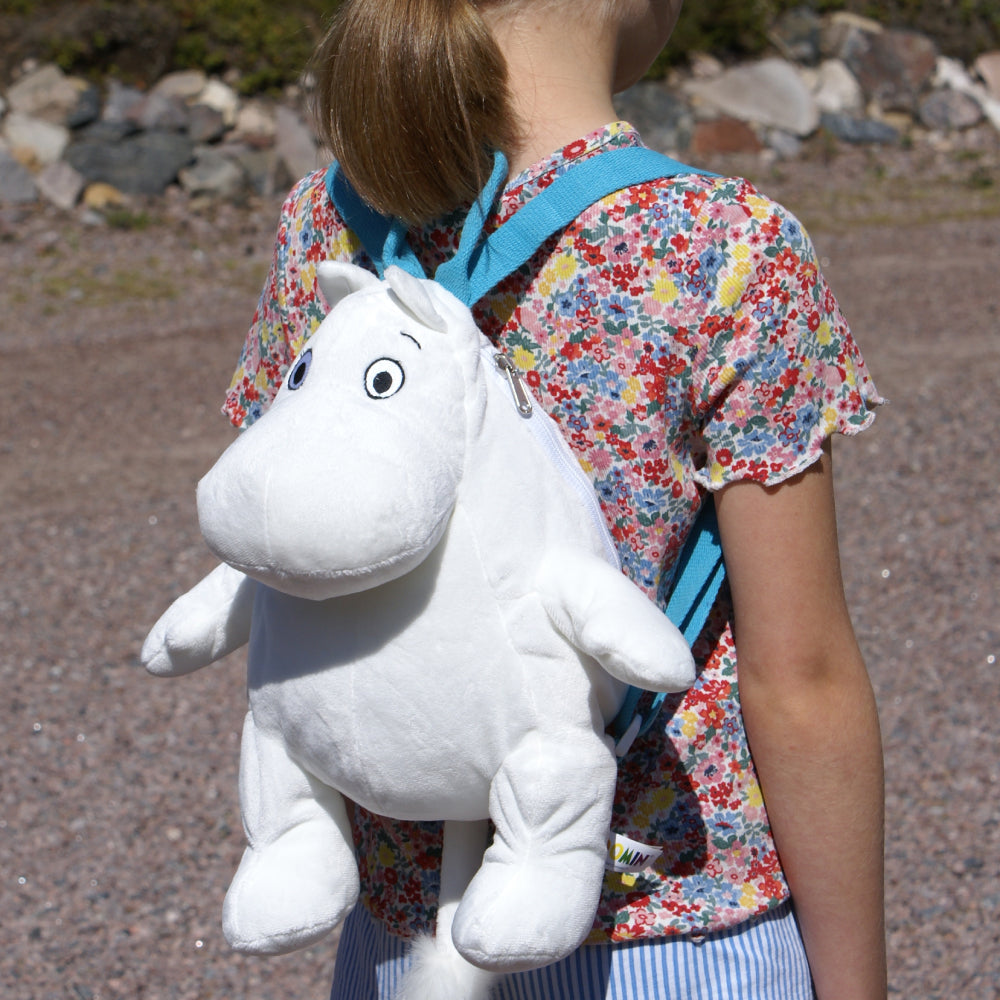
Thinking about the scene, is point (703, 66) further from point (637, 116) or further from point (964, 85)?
point (964, 85)

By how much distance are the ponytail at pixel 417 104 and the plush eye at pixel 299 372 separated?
0.19m

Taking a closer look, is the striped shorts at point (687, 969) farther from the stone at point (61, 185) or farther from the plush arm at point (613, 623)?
the stone at point (61, 185)

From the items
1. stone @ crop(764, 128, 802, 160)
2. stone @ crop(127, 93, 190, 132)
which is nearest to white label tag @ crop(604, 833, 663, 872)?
stone @ crop(127, 93, 190, 132)

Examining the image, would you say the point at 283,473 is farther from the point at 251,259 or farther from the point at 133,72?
the point at 133,72

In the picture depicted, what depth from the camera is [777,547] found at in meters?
1.14

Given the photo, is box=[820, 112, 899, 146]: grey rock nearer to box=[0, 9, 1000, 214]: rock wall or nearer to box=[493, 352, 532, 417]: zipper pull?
box=[0, 9, 1000, 214]: rock wall

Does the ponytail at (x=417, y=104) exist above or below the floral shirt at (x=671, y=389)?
above

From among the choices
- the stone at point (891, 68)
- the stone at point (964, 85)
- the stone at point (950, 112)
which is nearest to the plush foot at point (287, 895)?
the stone at point (950, 112)

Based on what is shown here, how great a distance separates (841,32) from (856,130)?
1730mm

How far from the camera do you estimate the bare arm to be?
1142 millimetres

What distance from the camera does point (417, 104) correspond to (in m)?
1.08

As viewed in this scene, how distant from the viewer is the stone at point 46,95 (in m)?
9.79

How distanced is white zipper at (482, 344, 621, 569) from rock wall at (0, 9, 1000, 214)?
350 inches

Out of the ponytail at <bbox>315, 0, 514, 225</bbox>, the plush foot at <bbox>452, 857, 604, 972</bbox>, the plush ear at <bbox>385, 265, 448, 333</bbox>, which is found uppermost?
the ponytail at <bbox>315, 0, 514, 225</bbox>
